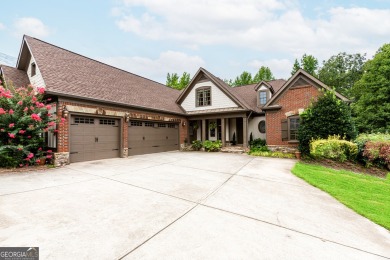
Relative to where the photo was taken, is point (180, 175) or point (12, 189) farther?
point (180, 175)

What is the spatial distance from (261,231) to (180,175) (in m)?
4.15

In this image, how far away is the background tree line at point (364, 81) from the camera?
63.4 feet

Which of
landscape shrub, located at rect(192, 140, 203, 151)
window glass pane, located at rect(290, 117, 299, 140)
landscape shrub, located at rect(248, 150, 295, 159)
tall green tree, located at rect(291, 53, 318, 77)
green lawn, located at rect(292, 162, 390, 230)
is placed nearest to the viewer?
green lawn, located at rect(292, 162, 390, 230)

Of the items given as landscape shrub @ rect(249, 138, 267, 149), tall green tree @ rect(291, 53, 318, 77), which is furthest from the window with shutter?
tall green tree @ rect(291, 53, 318, 77)

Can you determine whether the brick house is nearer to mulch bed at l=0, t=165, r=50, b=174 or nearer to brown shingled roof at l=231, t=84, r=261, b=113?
brown shingled roof at l=231, t=84, r=261, b=113

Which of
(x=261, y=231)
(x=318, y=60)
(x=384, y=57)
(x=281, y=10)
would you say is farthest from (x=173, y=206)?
(x=318, y=60)

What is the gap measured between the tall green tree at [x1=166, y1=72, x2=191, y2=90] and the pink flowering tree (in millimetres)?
29121

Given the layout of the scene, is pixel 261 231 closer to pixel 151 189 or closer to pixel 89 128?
pixel 151 189

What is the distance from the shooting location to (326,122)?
10664 mm

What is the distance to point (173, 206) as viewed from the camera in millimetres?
3902

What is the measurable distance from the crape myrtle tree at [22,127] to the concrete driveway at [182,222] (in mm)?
2652

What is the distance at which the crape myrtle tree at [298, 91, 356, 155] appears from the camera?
1050 centimetres

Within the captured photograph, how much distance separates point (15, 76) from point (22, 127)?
243 inches

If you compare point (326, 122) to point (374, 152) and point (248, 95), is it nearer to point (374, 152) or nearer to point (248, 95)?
point (374, 152)
